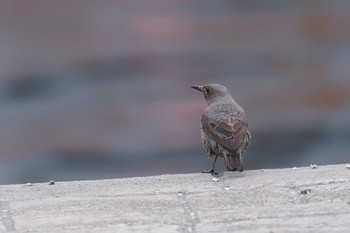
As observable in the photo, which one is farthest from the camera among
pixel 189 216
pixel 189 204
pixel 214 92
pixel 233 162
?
pixel 214 92

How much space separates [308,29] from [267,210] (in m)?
9.84

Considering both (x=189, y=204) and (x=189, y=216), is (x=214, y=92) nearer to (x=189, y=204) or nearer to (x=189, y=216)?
(x=189, y=204)

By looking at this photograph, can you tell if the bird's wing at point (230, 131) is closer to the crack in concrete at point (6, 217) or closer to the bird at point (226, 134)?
the bird at point (226, 134)

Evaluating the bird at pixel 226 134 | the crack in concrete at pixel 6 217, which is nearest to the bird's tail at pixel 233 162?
the bird at pixel 226 134

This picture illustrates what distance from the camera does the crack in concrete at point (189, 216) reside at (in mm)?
6793

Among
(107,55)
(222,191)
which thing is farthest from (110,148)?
(222,191)

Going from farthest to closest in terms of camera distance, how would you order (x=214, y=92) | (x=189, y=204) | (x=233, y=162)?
(x=214, y=92)
(x=233, y=162)
(x=189, y=204)

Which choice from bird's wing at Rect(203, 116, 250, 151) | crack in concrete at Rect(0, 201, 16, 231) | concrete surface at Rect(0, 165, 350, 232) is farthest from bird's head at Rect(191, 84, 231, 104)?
crack in concrete at Rect(0, 201, 16, 231)

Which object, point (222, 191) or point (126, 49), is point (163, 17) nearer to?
point (126, 49)

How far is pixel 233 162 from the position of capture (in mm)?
8688

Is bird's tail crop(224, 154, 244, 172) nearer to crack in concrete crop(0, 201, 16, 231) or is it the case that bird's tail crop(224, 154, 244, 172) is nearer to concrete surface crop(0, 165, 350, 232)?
concrete surface crop(0, 165, 350, 232)

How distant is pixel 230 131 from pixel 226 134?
34 millimetres

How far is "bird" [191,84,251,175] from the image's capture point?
343 inches

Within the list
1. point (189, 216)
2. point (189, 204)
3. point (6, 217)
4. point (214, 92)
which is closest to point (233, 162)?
point (214, 92)
